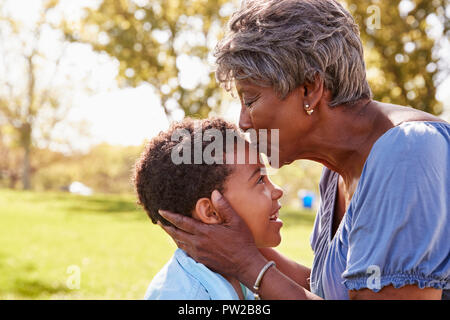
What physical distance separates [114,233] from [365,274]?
974 centimetres

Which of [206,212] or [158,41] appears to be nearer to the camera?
[206,212]

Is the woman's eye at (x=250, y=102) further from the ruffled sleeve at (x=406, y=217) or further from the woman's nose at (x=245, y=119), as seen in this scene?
the ruffled sleeve at (x=406, y=217)

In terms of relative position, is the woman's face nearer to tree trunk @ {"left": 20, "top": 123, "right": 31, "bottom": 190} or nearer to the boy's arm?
the boy's arm

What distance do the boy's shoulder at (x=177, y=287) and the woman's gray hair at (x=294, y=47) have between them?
1013 millimetres

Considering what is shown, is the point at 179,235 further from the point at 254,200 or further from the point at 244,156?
the point at 244,156

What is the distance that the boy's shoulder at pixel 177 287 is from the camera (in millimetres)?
2520

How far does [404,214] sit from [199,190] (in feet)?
3.43

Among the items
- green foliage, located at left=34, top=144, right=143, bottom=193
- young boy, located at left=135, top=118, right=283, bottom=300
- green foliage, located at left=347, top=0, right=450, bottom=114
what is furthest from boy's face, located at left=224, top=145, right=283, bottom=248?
green foliage, located at left=34, top=144, right=143, bottom=193

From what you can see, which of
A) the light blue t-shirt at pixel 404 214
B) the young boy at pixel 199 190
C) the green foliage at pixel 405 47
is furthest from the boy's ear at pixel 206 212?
the green foliage at pixel 405 47

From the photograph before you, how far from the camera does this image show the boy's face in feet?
8.86

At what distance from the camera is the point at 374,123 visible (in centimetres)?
254

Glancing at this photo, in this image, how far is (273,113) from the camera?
2.60m

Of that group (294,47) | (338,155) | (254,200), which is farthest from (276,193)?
(294,47)
